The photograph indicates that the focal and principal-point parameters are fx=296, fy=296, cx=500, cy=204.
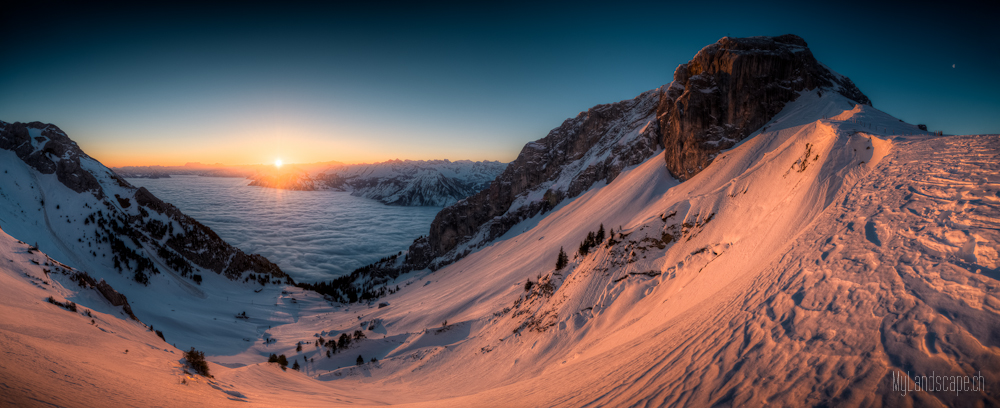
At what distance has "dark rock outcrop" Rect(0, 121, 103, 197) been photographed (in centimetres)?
5499

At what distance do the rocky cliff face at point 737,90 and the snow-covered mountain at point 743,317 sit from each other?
42.0ft

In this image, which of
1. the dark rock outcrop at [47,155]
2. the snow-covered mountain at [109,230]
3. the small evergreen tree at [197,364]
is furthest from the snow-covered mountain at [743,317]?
the dark rock outcrop at [47,155]

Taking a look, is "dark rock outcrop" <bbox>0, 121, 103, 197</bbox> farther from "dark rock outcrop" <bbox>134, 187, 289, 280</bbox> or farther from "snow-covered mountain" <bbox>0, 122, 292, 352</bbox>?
"dark rock outcrop" <bbox>134, 187, 289, 280</bbox>

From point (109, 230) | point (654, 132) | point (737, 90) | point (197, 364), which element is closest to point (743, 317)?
point (197, 364)

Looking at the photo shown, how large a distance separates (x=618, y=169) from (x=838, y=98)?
36.4m

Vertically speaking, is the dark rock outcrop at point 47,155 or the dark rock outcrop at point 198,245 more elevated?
the dark rock outcrop at point 47,155

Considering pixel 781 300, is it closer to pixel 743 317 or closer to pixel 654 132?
pixel 743 317

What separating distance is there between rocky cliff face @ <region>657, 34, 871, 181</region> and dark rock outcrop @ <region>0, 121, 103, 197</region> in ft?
366

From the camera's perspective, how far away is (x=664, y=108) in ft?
211

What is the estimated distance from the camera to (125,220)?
59.2 meters

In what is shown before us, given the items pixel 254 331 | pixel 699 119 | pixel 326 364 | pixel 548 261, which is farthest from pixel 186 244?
pixel 699 119

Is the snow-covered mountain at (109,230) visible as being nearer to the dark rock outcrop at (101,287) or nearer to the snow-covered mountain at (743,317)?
the dark rock outcrop at (101,287)

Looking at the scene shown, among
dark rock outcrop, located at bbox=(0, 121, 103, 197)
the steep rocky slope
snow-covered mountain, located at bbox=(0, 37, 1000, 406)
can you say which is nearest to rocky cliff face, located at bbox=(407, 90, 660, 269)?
the steep rocky slope

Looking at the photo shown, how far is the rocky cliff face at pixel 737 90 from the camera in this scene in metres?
46.5
